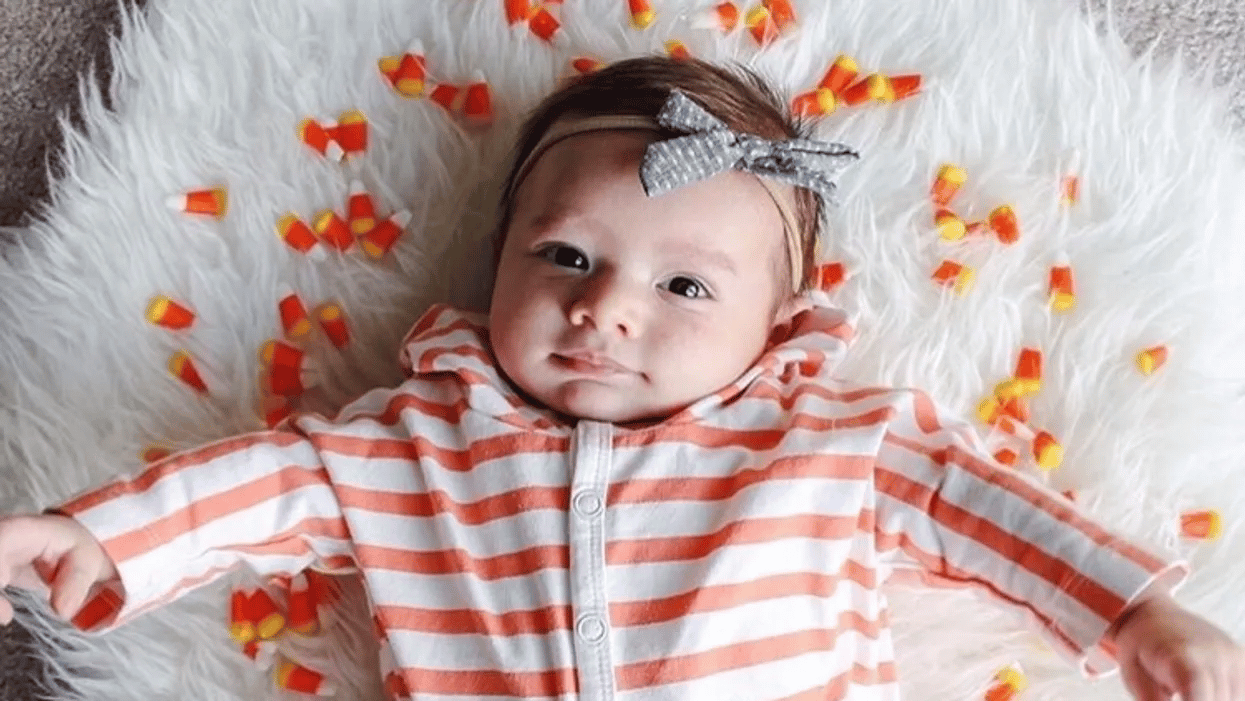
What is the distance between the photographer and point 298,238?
1.34 metres

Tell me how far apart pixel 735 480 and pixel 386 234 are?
41cm

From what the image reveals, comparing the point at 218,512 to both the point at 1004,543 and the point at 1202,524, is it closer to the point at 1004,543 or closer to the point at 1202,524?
the point at 1004,543

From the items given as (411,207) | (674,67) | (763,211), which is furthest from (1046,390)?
(411,207)

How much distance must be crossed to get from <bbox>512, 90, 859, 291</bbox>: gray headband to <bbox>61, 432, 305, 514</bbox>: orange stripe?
302 mm

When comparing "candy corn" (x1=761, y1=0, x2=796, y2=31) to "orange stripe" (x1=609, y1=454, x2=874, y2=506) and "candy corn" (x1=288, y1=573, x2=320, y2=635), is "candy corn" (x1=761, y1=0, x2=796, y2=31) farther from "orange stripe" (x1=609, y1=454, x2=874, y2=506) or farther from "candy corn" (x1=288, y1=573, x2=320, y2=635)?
"candy corn" (x1=288, y1=573, x2=320, y2=635)

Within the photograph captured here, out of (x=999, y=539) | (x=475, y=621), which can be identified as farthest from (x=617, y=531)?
(x=999, y=539)

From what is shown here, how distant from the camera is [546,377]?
45.9 inches

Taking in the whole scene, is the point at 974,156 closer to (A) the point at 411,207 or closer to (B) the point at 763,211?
(B) the point at 763,211

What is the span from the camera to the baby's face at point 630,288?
114 cm

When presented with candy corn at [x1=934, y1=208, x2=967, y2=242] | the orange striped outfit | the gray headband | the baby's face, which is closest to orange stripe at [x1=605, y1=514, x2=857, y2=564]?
the orange striped outfit

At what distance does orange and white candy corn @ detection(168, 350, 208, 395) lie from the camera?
51.7 inches

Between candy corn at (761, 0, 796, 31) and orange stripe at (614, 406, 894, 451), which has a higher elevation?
candy corn at (761, 0, 796, 31)

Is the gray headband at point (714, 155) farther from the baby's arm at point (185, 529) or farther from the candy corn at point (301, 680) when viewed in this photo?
the candy corn at point (301, 680)

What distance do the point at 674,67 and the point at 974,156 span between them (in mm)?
307
